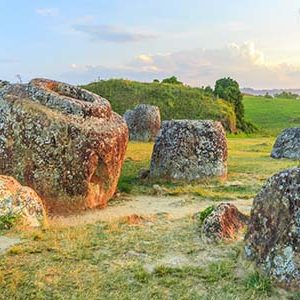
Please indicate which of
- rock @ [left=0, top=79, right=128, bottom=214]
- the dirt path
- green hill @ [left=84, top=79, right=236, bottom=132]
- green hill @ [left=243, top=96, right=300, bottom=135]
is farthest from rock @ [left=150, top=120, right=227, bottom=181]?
green hill @ [left=243, top=96, right=300, bottom=135]

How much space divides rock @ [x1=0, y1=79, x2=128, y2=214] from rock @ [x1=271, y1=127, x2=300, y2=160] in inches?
447

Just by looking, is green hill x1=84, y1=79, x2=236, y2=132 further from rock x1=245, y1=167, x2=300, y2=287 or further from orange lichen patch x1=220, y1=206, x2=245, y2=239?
rock x1=245, y1=167, x2=300, y2=287

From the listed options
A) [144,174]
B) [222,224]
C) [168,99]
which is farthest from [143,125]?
[222,224]

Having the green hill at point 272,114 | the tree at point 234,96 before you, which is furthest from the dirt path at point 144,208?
the tree at point 234,96

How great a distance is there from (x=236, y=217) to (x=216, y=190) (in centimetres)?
603

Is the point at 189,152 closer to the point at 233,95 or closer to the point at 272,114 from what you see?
the point at 233,95

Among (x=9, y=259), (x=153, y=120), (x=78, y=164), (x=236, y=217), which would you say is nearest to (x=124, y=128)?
(x=78, y=164)

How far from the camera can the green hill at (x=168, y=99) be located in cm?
4191

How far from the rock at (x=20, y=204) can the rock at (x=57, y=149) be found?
136cm

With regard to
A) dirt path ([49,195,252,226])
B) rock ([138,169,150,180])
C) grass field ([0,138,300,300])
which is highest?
rock ([138,169,150,180])

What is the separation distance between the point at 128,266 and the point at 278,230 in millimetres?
2004

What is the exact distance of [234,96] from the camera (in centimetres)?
4834

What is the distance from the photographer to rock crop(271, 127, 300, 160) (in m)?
22.8

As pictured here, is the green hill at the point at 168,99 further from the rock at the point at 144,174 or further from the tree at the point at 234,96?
the rock at the point at 144,174
